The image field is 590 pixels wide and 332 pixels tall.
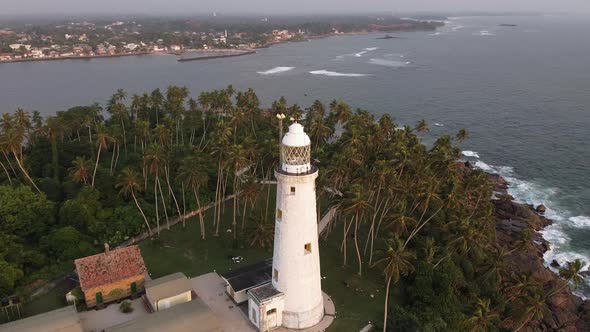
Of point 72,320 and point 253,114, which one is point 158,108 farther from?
point 72,320

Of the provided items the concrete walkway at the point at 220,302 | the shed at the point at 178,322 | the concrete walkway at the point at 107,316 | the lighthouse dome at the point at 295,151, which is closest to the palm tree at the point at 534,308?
the concrete walkway at the point at 220,302

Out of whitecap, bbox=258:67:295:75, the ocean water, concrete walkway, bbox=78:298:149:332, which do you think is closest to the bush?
concrete walkway, bbox=78:298:149:332

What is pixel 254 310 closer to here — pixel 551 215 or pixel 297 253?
pixel 297 253

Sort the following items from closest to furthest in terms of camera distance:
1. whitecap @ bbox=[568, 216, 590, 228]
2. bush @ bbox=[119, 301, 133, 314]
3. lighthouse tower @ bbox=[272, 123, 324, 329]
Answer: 1. lighthouse tower @ bbox=[272, 123, 324, 329]
2. bush @ bbox=[119, 301, 133, 314]
3. whitecap @ bbox=[568, 216, 590, 228]

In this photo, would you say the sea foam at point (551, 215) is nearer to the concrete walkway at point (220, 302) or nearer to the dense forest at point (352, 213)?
the dense forest at point (352, 213)

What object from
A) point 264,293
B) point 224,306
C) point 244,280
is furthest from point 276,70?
point 264,293

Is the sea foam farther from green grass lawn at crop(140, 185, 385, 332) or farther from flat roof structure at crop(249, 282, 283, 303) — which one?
flat roof structure at crop(249, 282, 283, 303)
